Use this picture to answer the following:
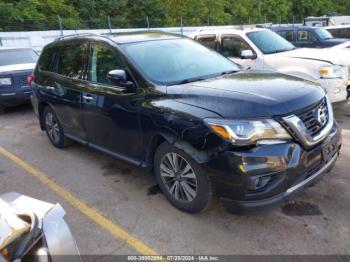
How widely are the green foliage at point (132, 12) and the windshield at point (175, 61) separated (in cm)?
1619

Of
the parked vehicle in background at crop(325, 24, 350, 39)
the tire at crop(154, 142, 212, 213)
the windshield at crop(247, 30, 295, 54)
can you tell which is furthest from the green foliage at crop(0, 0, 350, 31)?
the tire at crop(154, 142, 212, 213)

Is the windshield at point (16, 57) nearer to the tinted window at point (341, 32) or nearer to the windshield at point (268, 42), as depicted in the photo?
the windshield at point (268, 42)

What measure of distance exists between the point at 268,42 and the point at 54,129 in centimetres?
478

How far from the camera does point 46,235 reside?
1905 millimetres

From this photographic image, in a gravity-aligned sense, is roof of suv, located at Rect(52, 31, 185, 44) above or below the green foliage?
below

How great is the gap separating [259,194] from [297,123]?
0.68 meters

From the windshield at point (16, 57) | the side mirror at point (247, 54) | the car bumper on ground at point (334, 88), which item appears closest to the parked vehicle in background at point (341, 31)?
the side mirror at point (247, 54)

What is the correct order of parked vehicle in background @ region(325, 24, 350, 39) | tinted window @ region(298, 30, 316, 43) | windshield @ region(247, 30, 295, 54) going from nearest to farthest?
1. windshield @ region(247, 30, 295, 54)
2. tinted window @ region(298, 30, 316, 43)
3. parked vehicle in background @ region(325, 24, 350, 39)

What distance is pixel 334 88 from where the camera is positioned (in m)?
6.11

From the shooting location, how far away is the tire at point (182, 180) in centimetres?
306

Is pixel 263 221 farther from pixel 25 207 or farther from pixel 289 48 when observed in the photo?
pixel 289 48

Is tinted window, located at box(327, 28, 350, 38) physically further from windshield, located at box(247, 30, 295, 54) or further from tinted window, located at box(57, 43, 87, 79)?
tinted window, located at box(57, 43, 87, 79)

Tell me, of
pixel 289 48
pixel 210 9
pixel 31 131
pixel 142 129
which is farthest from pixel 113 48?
pixel 210 9

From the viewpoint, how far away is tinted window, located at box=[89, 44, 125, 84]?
3976 millimetres
